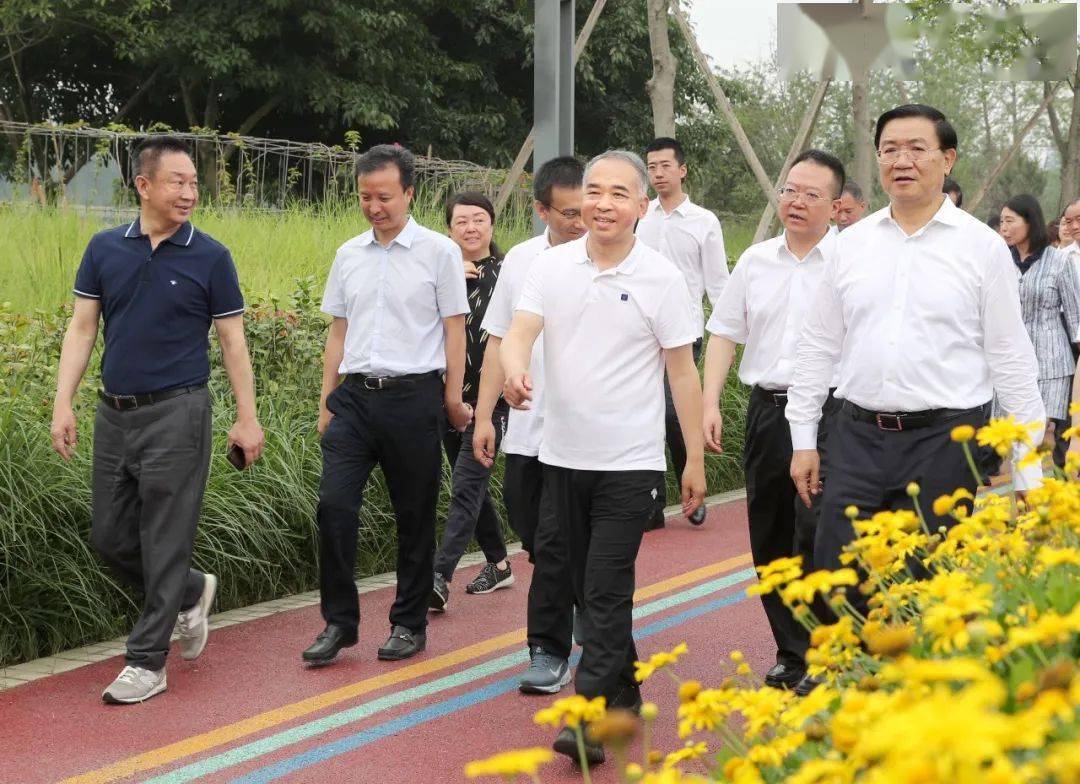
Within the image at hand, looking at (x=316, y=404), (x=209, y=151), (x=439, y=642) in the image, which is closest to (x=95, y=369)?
(x=316, y=404)

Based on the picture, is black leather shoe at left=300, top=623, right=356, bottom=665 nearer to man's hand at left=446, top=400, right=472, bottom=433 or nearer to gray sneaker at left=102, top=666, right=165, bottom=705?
gray sneaker at left=102, top=666, right=165, bottom=705

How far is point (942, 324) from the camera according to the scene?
499cm

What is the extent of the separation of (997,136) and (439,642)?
217 ft

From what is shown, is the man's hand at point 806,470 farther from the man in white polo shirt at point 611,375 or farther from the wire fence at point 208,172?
the wire fence at point 208,172

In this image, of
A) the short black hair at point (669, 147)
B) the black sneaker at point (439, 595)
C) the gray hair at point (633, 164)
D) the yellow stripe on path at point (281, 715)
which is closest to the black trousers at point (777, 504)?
the gray hair at point (633, 164)

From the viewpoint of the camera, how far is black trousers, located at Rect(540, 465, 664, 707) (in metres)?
5.28

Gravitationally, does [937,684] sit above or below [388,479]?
above

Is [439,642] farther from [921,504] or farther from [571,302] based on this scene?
[921,504]

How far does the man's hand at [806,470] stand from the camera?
5434mm

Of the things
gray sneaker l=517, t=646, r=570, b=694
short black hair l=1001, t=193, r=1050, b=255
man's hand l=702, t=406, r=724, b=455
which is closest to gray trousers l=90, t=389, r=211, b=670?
gray sneaker l=517, t=646, r=570, b=694

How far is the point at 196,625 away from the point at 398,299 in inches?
63.8

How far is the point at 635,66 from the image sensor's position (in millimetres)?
35500

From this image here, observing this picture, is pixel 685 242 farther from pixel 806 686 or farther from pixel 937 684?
pixel 937 684

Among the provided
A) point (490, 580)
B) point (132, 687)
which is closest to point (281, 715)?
point (132, 687)
